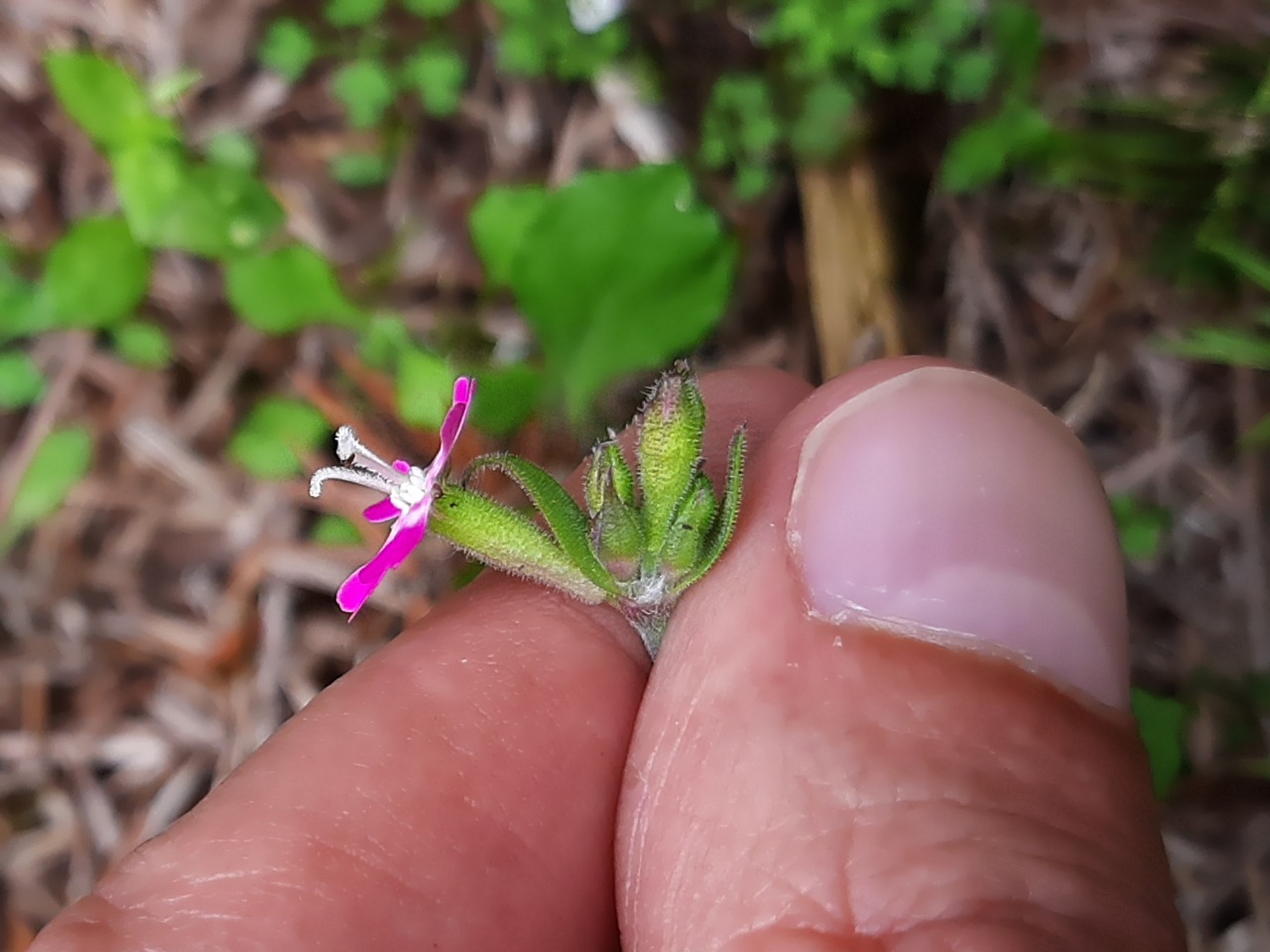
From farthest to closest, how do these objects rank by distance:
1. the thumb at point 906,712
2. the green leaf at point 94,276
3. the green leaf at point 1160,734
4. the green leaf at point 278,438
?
1. the green leaf at point 94,276
2. the green leaf at point 278,438
3. the green leaf at point 1160,734
4. the thumb at point 906,712

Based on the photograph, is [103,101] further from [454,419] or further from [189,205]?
[454,419]

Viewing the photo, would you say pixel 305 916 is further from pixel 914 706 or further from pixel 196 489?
pixel 196 489

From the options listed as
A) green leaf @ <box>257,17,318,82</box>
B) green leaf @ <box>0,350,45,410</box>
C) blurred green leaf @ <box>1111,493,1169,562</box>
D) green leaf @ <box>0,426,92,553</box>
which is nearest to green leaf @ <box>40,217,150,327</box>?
green leaf @ <box>0,350,45,410</box>

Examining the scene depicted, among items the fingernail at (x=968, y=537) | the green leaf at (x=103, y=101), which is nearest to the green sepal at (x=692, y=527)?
the fingernail at (x=968, y=537)

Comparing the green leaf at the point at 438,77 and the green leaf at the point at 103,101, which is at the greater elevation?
the green leaf at the point at 103,101

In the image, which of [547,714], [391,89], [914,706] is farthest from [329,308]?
[914,706]

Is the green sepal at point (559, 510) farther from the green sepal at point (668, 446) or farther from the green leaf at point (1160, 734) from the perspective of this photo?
the green leaf at point (1160, 734)

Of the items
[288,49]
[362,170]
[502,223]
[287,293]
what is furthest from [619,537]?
[288,49]
